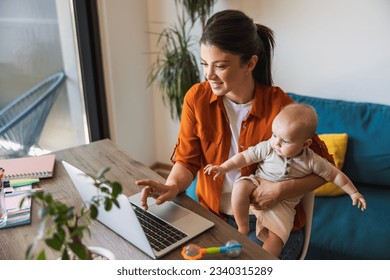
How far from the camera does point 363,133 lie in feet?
7.06

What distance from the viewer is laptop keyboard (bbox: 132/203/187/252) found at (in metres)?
1.02

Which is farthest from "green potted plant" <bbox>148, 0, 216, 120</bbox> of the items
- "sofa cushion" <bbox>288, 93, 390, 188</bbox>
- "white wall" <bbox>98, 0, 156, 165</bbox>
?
"sofa cushion" <bbox>288, 93, 390, 188</bbox>

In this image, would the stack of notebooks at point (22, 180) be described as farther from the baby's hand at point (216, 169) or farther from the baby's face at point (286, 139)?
the baby's face at point (286, 139)

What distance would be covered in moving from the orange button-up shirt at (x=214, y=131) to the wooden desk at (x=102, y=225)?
199mm

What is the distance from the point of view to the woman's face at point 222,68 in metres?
1.32

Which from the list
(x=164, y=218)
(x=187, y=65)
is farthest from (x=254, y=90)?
(x=187, y=65)

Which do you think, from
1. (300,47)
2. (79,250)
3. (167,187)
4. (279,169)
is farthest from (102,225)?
(300,47)

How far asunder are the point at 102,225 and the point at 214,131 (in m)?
0.56

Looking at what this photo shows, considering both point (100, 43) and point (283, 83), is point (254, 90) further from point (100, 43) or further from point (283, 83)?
point (100, 43)

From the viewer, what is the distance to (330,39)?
2.38m

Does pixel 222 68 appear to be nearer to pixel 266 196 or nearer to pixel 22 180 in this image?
pixel 266 196

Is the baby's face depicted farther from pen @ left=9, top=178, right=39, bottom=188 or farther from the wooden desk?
pen @ left=9, top=178, right=39, bottom=188

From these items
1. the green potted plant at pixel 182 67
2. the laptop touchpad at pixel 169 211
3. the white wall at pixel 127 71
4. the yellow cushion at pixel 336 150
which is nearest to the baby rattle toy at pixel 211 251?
the laptop touchpad at pixel 169 211

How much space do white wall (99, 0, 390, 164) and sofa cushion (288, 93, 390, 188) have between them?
0.79ft
